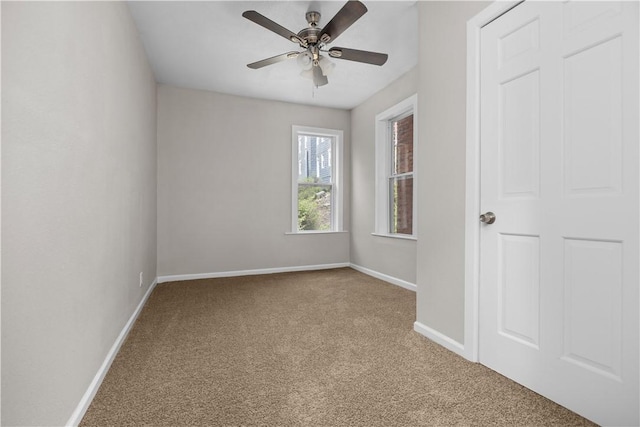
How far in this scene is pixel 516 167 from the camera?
1.66 m

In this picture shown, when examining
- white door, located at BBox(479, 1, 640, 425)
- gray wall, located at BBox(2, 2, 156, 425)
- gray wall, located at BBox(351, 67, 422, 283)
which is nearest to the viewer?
gray wall, located at BBox(2, 2, 156, 425)

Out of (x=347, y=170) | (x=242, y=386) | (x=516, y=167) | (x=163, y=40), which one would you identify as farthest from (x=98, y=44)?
(x=347, y=170)

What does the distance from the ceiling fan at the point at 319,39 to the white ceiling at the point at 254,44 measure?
208 millimetres

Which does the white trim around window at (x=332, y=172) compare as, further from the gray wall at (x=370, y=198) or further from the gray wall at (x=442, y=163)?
the gray wall at (x=442, y=163)

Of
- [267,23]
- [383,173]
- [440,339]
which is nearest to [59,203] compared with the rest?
[267,23]

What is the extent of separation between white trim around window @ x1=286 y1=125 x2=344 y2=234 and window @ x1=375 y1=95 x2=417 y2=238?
81cm

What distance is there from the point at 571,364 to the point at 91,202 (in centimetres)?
236

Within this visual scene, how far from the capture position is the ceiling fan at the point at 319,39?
205 centimetres

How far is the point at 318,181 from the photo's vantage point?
498 centimetres

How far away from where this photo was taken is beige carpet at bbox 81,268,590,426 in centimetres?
138

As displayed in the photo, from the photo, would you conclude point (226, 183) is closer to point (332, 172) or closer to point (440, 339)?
point (332, 172)

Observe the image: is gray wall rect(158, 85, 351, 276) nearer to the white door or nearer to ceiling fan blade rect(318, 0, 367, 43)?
ceiling fan blade rect(318, 0, 367, 43)

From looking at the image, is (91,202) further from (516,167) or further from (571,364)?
(571,364)

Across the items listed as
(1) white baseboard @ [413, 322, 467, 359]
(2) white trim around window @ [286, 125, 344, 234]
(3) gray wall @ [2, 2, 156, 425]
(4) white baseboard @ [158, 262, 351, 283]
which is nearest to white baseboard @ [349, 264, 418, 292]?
(4) white baseboard @ [158, 262, 351, 283]
